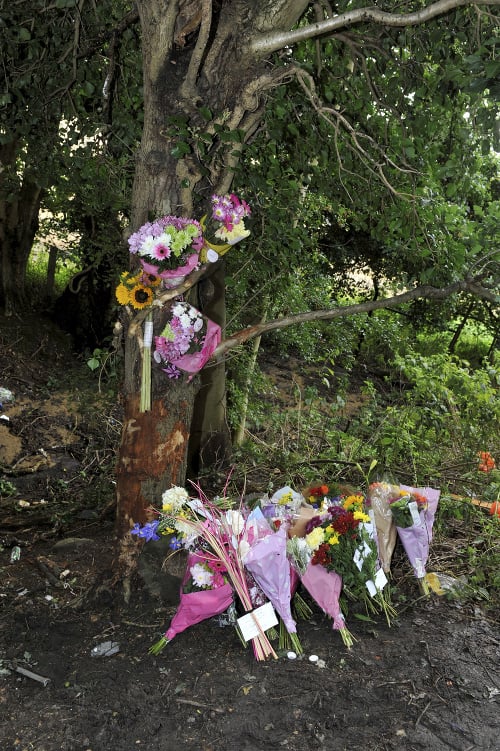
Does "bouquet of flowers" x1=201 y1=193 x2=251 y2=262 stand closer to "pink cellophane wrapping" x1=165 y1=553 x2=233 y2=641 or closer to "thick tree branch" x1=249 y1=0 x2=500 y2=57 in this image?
"thick tree branch" x1=249 y1=0 x2=500 y2=57

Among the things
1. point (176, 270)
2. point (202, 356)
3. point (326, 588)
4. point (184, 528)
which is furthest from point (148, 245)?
point (326, 588)

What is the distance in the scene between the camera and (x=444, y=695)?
276 centimetres

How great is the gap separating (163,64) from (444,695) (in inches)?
123

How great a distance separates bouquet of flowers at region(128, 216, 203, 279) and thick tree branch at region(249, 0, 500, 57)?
85 centimetres

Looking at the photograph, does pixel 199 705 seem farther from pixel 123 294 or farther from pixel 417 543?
pixel 123 294

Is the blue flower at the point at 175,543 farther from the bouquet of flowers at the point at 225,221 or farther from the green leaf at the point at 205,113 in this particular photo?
the green leaf at the point at 205,113

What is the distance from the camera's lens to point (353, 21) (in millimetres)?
2721

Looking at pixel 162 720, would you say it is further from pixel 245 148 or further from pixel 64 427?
pixel 64 427

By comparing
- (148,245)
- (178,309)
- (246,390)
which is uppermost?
(148,245)

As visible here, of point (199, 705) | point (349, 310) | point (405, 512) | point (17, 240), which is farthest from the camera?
point (17, 240)

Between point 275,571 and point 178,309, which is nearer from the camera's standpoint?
point 275,571

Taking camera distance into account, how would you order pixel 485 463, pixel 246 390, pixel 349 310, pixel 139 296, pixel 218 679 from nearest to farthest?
pixel 218 679, pixel 139 296, pixel 349 310, pixel 485 463, pixel 246 390

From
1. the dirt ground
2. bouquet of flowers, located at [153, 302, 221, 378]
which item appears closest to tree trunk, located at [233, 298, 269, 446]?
the dirt ground

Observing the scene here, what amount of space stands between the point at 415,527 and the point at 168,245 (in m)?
1.95
